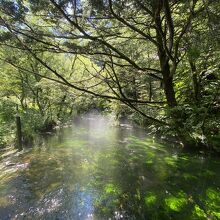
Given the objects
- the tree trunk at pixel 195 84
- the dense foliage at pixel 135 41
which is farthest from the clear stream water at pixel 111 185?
the tree trunk at pixel 195 84

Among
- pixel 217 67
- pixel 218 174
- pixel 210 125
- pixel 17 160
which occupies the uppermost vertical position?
pixel 217 67

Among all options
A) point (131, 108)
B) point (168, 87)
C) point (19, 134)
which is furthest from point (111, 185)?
point (19, 134)

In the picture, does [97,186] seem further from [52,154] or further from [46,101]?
[46,101]

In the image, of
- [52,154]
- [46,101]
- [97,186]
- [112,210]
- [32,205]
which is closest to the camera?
[112,210]

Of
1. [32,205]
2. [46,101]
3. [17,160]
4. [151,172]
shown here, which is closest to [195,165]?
[151,172]

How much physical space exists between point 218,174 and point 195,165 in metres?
0.83

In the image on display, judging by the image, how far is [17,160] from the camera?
31.2 feet

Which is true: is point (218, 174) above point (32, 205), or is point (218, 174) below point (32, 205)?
above

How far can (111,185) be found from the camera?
21.3 feet

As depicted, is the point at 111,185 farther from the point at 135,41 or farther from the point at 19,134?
the point at 19,134

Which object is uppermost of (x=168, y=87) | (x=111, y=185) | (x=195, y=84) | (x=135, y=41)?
(x=135, y=41)

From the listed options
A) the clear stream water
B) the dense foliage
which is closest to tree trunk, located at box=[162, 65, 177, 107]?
the dense foliage

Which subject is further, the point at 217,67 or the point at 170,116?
the point at 217,67

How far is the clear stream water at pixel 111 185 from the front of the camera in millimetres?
5152
